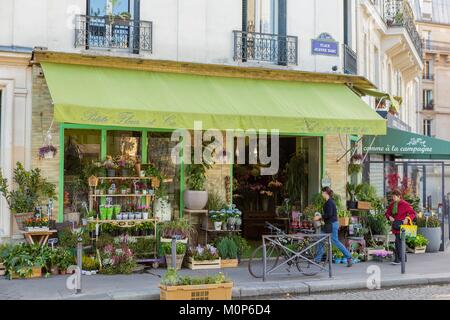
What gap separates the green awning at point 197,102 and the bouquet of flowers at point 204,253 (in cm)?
250

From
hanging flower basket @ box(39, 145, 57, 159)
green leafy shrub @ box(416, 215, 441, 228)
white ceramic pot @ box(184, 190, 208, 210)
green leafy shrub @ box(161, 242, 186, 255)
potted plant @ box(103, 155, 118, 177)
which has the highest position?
hanging flower basket @ box(39, 145, 57, 159)

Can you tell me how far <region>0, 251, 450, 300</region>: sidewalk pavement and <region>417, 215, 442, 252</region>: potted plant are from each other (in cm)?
315

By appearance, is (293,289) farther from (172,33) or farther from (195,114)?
(172,33)

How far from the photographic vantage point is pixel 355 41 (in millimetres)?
17078

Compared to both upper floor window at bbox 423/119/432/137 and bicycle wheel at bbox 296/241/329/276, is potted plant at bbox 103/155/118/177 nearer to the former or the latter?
bicycle wheel at bbox 296/241/329/276

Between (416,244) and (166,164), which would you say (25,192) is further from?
(416,244)

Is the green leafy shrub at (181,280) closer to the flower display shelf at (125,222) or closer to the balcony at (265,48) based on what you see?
the flower display shelf at (125,222)

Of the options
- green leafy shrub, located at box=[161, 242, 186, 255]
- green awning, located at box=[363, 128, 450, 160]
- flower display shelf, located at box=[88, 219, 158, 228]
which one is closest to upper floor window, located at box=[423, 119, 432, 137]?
green awning, located at box=[363, 128, 450, 160]

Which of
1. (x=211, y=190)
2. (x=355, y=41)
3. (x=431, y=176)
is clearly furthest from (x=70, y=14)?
(x=431, y=176)

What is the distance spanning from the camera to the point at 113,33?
12594mm

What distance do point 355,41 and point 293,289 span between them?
8.81m

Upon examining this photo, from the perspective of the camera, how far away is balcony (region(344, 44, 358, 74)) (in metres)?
15.3

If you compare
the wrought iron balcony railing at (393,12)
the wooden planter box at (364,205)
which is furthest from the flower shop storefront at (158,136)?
the wrought iron balcony railing at (393,12)

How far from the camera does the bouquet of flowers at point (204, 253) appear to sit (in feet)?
40.2
